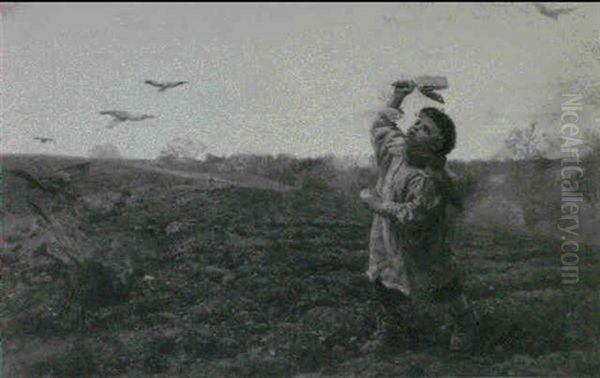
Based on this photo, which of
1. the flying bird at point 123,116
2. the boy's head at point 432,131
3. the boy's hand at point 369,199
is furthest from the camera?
the flying bird at point 123,116

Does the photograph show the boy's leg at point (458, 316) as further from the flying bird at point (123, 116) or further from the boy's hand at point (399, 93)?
the flying bird at point (123, 116)

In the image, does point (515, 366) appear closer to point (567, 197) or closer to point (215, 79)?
point (567, 197)

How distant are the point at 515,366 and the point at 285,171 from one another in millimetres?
2094

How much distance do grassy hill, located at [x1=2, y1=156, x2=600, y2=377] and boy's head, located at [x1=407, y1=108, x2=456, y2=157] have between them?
861 millimetres

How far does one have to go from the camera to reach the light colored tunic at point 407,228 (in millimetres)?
4586

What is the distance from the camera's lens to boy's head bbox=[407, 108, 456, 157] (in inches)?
185

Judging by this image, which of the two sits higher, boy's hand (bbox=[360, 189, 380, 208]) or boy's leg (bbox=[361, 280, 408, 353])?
boy's hand (bbox=[360, 189, 380, 208])

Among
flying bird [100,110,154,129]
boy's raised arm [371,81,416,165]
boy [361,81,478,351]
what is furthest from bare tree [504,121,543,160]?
flying bird [100,110,154,129]

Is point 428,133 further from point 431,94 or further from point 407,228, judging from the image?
point 407,228

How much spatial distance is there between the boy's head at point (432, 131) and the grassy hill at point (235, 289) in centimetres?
86

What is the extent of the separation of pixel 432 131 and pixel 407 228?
64 cm

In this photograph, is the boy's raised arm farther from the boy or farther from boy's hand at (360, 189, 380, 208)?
boy's hand at (360, 189, 380, 208)

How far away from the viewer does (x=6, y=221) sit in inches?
208

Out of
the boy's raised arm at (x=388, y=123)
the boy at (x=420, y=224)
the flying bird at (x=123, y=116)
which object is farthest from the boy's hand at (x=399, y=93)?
the flying bird at (x=123, y=116)
